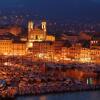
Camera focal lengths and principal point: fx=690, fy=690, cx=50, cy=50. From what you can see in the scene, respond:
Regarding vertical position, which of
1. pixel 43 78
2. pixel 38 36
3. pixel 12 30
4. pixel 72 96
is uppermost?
pixel 12 30

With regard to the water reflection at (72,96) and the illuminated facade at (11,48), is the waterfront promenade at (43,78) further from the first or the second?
the illuminated facade at (11,48)

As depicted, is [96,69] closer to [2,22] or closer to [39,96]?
[39,96]

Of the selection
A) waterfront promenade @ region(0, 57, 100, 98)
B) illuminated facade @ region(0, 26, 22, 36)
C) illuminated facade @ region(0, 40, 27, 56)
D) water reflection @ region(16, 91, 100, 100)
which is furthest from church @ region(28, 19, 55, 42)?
water reflection @ region(16, 91, 100, 100)

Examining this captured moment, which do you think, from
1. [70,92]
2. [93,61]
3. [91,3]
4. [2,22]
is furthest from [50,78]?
[91,3]

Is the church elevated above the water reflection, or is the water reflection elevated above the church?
the church

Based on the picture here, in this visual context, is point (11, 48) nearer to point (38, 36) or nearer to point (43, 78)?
point (38, 36)

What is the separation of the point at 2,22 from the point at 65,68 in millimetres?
20632

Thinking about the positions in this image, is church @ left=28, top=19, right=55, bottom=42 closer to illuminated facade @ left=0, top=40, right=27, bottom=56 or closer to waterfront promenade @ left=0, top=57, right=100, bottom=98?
illuminated facade @ left=0, top=40, right=27, bottom=56

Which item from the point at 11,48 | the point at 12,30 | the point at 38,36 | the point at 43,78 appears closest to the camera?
the point at 43,78

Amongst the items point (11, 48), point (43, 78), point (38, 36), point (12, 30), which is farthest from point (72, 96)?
point (12, 30)

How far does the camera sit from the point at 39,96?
1694cm

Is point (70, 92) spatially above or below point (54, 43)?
below

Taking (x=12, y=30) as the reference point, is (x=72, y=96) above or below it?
below

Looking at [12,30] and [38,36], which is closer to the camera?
[38,36]
